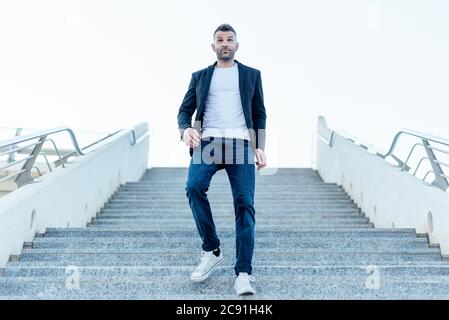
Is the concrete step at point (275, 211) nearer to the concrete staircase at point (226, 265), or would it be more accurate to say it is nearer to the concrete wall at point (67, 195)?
the concrete wall at point (67, 195)

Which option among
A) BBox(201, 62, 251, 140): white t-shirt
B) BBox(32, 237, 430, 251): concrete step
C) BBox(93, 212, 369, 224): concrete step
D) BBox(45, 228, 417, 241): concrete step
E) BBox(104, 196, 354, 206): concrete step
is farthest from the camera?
BBox(104, 196, 354, 206): concrete step

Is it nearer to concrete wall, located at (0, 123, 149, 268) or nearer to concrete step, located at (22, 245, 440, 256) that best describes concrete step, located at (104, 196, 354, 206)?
concrete wall, located at (0, 123, 149, 268)

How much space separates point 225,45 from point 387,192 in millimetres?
3342

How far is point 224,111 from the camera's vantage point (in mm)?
3463

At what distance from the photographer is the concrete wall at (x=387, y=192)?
4695mm

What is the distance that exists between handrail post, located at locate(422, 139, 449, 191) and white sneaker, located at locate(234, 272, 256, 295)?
2.52m

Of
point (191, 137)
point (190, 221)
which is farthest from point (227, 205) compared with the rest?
point (191, 137)

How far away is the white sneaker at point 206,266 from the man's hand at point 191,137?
2.20 ft

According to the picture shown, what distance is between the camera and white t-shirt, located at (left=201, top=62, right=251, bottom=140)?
3445 millimetres

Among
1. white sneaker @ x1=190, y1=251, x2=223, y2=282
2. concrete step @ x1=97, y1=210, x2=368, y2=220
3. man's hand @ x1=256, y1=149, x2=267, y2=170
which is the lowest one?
concrete step @ x1=97, y1=210, x2=368, y2=220

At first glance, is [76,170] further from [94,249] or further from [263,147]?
[263,147]

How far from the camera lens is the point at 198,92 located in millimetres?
3523

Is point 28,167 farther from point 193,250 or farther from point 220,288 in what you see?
point 220,288

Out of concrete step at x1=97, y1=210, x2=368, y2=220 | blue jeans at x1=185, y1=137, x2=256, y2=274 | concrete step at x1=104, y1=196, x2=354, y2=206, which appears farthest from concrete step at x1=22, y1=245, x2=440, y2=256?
concrete step at x1=104, y1=196, x2=354, y2=206
